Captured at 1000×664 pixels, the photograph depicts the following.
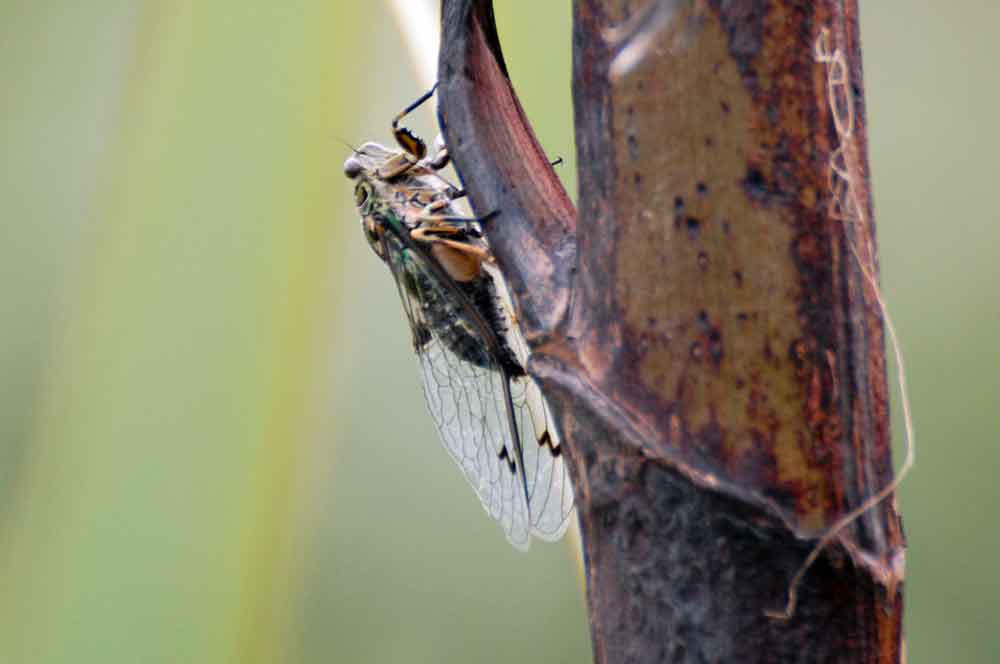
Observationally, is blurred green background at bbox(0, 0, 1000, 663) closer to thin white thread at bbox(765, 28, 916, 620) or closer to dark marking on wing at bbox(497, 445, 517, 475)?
dark marking on wing at bbox(497, 445, 517, 475)

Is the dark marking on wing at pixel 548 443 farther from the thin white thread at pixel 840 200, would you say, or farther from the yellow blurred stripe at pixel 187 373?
the thin white thread at pixel 840 200

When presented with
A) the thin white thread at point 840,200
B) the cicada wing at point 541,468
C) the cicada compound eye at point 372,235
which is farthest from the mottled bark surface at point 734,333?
the cicada compound eye at point 372,235

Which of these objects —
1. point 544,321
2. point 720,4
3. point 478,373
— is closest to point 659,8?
point 720,4

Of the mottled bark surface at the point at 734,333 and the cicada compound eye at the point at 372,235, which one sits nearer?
the mottled bark surface at the point at 734,333

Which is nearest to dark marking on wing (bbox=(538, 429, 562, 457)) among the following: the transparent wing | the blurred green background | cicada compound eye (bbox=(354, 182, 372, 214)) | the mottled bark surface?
the transparent wing

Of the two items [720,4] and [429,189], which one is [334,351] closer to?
[429,189]
